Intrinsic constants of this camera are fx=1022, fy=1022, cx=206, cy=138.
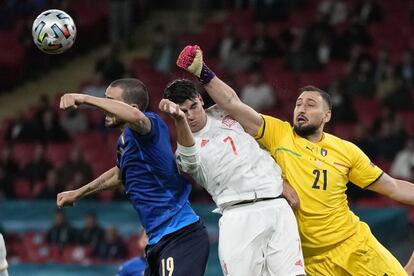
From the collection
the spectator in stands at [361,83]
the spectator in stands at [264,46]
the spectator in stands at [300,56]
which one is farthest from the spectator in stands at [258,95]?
the spectator in stands at [264,46]

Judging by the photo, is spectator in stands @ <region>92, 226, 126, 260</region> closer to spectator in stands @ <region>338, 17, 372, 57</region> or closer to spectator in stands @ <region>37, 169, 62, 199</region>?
spectator in stands @ <region>37, 169, 62, 199</region>

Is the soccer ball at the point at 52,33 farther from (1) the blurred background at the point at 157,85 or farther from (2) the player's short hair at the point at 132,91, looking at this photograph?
(1) the blurred background at the point at 157,85

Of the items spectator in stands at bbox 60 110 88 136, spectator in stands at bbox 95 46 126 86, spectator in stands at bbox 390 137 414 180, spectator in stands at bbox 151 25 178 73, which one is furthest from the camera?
spectator in stands at bbox 151 25 178 73

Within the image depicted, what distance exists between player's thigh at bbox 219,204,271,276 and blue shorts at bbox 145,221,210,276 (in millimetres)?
231

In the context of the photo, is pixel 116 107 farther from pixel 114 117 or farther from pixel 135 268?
pixel 135 268

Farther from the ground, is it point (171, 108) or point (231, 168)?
point (171, 108)

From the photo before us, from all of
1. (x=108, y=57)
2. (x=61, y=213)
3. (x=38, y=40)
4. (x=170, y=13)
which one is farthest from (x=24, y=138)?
(x=38, y=40)

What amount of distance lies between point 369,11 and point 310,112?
12.2m

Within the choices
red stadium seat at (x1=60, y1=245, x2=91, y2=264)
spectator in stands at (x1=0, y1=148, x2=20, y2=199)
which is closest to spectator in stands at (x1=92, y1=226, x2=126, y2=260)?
red stadium seat at (x1=60, y1=245, x2=91, y2=264)

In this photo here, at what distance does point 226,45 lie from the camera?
1970 centimetres

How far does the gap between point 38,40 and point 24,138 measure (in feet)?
35.7

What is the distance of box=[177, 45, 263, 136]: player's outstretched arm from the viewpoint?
7.33m

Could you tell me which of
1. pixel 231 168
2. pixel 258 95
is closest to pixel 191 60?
pixel 231 168

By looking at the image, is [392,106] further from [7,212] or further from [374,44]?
[7,212]
